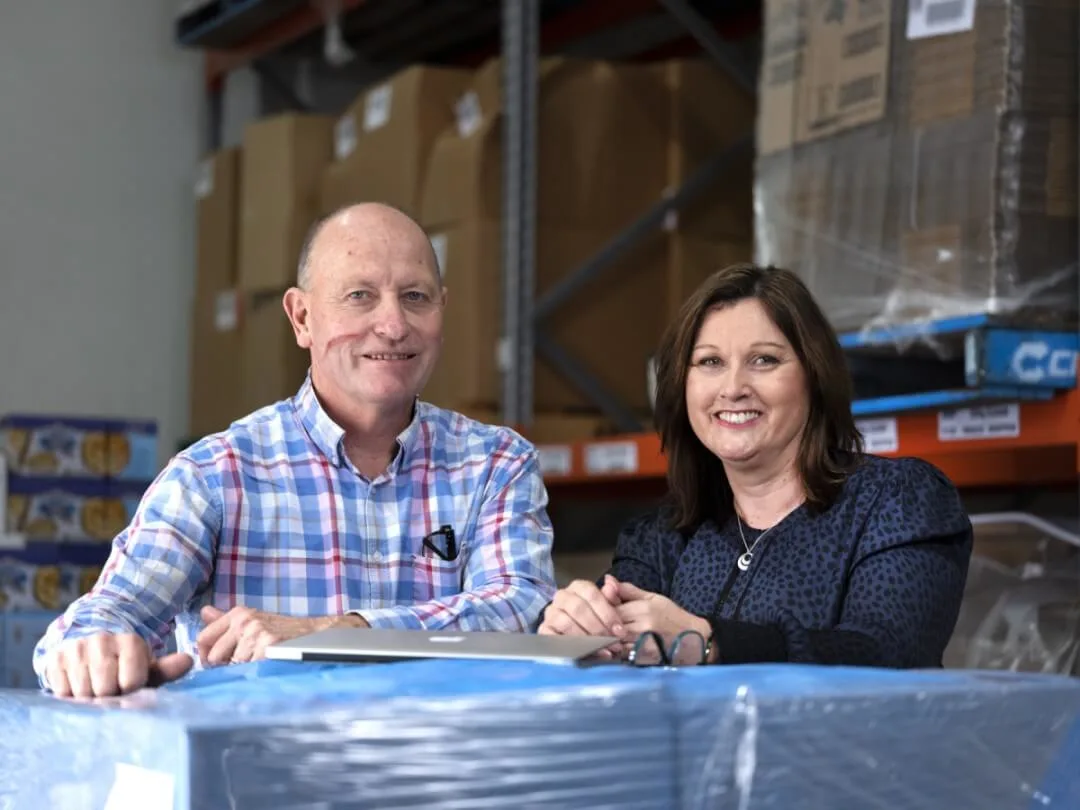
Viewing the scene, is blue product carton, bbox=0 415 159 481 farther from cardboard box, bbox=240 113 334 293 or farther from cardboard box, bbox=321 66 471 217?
cardboard box, bbox=321 66 471 217

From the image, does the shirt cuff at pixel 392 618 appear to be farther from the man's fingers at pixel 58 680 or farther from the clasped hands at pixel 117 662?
the man's fingers at pixel 58 680

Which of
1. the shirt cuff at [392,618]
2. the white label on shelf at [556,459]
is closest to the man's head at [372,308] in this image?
the shirt cuff at [392,618]

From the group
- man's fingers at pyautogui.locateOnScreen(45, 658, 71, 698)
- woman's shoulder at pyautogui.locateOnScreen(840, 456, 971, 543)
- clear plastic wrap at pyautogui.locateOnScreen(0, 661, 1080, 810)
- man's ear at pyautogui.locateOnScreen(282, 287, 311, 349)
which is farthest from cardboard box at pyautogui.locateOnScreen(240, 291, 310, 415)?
clear plastic wrap at pyautogui.locateOnScreen(0, 661, 1080, 810)

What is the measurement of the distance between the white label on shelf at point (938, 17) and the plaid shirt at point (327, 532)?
133cm

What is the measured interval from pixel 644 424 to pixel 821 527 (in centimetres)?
251

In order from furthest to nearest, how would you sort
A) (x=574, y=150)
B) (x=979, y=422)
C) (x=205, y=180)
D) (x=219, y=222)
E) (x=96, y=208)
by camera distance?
(x=96, y=208), (x=205, y=180), (x=219, y=222), (x=574, y=150), (x=979, y=422)

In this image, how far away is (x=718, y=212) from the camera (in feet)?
15.4

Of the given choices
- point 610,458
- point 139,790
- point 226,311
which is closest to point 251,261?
point 226,311

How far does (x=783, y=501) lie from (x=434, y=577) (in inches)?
18.8

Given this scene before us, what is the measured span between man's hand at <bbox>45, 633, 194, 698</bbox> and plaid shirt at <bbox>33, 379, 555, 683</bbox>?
39cm

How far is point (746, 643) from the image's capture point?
173cm

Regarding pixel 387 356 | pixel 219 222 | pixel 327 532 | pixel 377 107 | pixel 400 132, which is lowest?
pixel 327 532

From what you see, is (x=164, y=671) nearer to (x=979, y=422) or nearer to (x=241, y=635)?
(x=241, y=635)

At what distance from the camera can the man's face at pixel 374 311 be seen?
2.10 m
